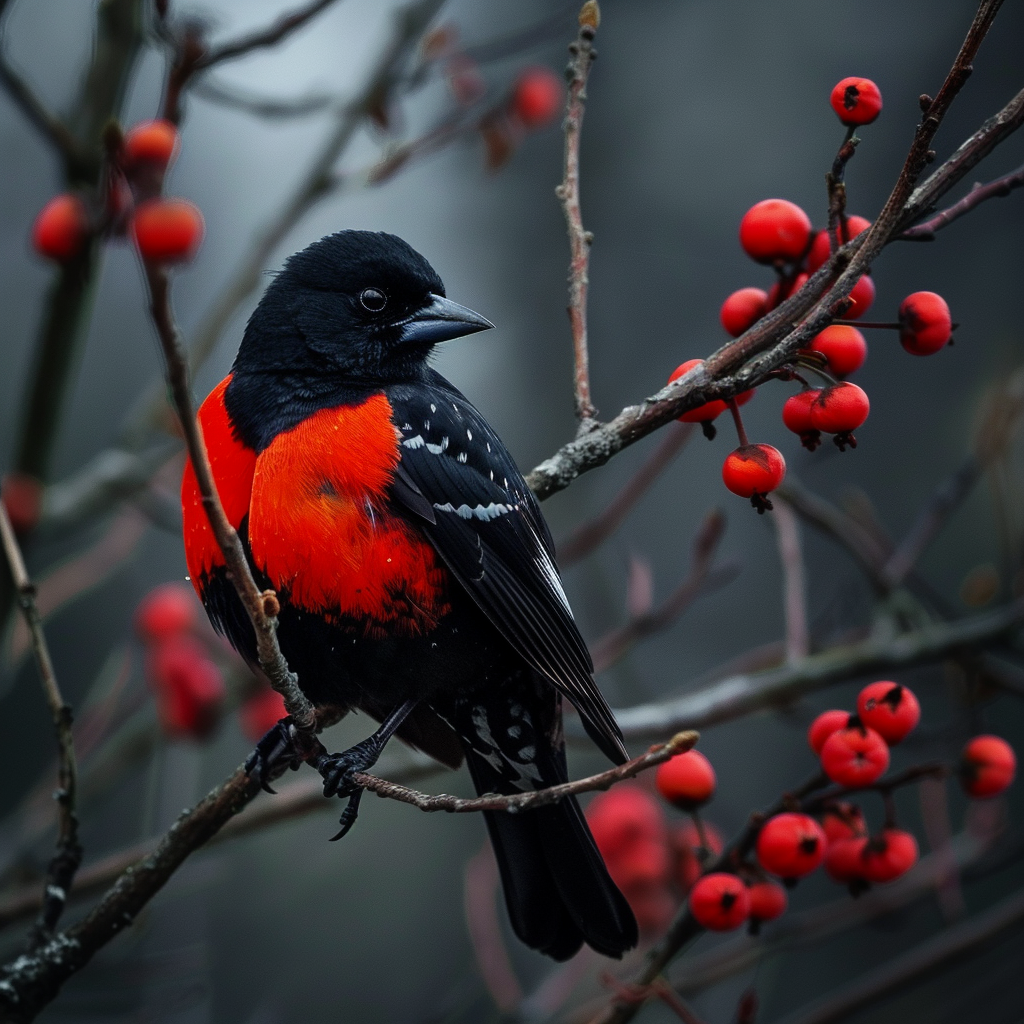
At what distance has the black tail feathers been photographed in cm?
232

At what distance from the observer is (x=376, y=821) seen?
6852 millimetres

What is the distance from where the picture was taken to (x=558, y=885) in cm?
238

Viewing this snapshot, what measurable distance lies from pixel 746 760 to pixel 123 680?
184 inches

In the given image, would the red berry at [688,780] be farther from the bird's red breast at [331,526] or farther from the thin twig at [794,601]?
the thin twig at [794,601]

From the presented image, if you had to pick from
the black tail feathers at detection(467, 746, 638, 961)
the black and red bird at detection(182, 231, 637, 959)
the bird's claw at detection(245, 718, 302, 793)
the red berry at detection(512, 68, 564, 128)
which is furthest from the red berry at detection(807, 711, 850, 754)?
the red berry at detection(512, 68, 564, 128)

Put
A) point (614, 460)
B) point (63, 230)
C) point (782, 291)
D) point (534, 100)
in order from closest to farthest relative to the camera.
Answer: point (782, 291), point (63, 230), point (534, 100), point (614, 460)

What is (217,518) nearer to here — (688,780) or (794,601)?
(688,780)

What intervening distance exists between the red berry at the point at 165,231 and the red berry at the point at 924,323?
1.14m

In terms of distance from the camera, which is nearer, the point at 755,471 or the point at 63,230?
the point at 755,471

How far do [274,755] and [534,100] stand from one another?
2.70m

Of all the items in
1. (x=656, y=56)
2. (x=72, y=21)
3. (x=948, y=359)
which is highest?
(x=72, y=21)

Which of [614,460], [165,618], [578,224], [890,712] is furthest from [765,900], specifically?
[614,460]

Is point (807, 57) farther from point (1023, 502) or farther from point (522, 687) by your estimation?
point (522, 687)

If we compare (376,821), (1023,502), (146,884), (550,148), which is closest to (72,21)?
(550,148)
